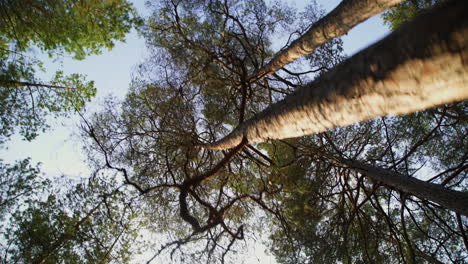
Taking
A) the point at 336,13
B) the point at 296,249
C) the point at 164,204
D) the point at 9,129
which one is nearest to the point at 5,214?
the point at 9,129

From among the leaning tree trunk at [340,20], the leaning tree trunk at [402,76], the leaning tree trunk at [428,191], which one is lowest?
the leaning tree trunk at [402,76]

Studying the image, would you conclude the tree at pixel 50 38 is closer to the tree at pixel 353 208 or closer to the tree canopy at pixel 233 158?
the tree canopy at pixel 233 158

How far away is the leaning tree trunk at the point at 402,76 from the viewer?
724 mm

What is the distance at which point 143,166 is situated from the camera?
19.9 ft

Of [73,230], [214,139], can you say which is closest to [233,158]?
[214,139]

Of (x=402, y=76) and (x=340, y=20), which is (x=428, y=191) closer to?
(x=340, y=20)

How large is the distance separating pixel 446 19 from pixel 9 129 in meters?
6.91

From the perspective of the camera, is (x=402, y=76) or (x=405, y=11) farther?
(x=405, y=11)

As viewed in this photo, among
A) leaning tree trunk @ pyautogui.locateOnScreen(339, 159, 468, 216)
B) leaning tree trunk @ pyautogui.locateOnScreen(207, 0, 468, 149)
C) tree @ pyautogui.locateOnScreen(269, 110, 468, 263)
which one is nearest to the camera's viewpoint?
leaning tree trunk @ pyautogui.locateOnScreen(207, 0, 468, 149)

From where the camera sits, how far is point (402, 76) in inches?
35.5

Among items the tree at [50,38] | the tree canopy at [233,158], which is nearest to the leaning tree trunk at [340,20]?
the tree canopy at [233,158]

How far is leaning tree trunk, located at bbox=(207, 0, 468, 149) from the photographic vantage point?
724 mm

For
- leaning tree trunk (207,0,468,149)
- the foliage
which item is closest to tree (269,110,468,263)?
the foliage

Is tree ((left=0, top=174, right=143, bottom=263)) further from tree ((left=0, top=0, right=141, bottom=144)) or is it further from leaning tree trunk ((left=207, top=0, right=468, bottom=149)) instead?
leaning tree trunk ((left=207, top=0, right=468, bottom=149))
